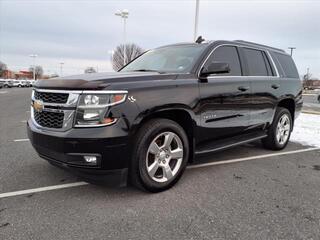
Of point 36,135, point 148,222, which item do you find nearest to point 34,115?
point 36,135

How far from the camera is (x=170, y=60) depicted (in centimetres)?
465

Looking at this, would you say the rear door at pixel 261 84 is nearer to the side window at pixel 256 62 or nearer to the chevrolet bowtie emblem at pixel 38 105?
the side window at pixel 256 62

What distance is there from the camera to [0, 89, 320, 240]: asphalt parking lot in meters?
2.87

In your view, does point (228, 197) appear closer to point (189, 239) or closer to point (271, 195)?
point (271, 195)

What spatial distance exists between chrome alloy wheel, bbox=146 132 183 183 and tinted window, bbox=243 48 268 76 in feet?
6.98

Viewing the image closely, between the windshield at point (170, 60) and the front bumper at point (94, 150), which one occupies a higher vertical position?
the windshield at point (170, 60)

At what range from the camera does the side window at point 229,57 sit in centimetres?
455


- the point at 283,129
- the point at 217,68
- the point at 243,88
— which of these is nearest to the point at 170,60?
the point at 217,68

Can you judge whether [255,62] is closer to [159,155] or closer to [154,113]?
[154,113]

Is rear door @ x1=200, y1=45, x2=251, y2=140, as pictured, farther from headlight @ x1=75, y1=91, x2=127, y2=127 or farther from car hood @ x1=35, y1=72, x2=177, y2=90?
headlight @ x1=75, y1=91, x2=127, y2=127

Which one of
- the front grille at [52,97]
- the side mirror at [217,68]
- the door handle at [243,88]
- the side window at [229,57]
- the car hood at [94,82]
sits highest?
the side window at [229,57]

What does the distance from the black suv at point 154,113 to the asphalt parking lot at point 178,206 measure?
13.1 inches

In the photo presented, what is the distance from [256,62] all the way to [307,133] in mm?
3571

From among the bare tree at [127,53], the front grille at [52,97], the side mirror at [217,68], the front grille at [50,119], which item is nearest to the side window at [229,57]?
the side mirror at [217,68]
